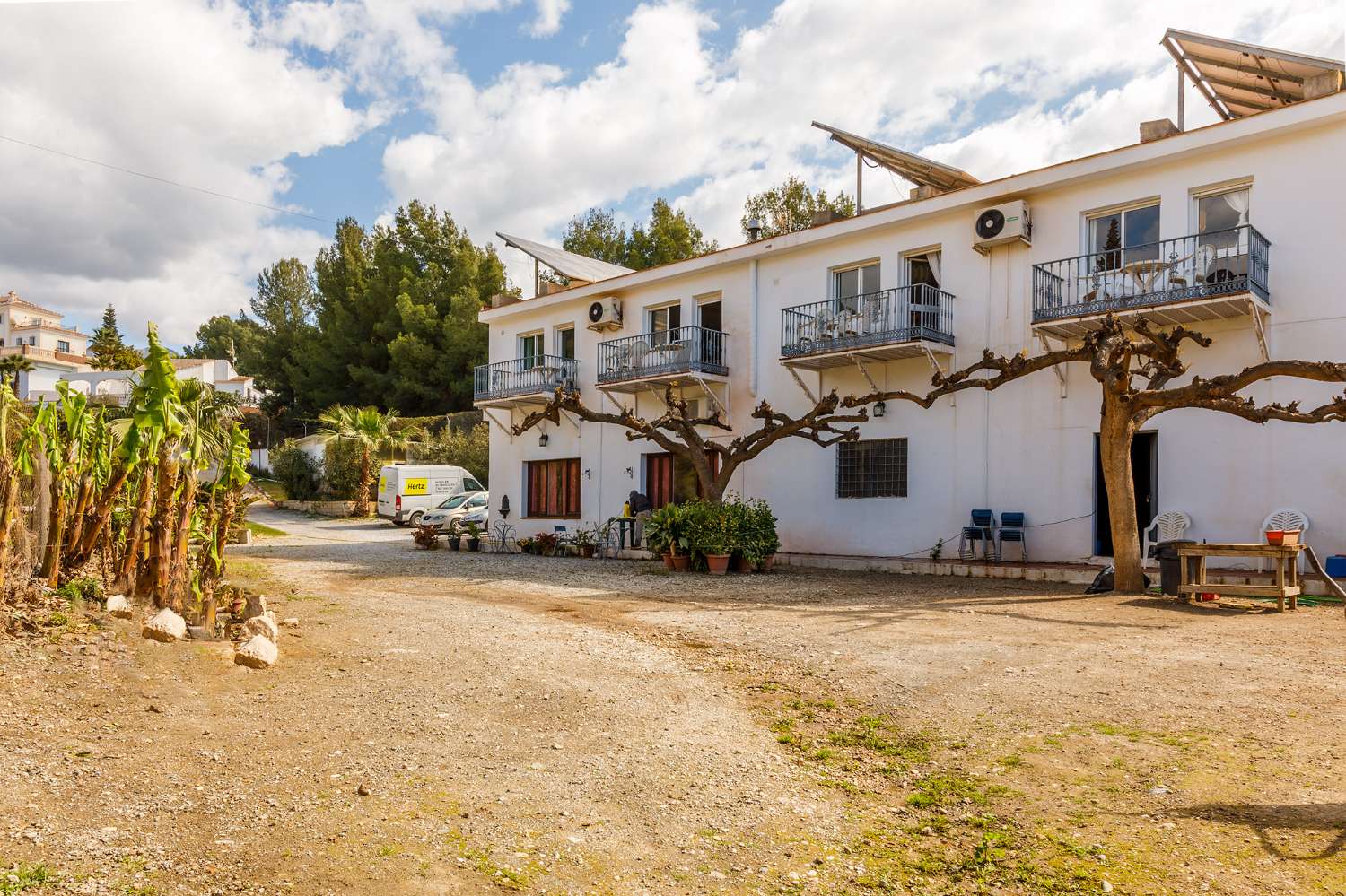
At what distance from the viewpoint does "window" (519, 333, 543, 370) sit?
84.3ft

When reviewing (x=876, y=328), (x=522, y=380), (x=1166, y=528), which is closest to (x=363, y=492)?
(x=522, y=380)

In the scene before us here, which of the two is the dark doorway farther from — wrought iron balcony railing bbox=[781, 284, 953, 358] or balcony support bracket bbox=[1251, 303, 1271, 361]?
wrought iron balcony railing bbox=[781, 284, 953, 358]

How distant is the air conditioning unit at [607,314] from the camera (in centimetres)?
2319

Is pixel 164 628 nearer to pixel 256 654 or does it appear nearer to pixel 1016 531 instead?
pixel 256 654

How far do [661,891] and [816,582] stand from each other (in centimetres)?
1154

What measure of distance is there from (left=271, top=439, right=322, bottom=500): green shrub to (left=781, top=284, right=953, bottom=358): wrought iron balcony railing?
2708cm

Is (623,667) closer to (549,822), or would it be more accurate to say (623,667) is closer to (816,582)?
(549,822)

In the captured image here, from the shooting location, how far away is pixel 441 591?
12961mm

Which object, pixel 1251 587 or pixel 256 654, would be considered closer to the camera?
pixel 256 654

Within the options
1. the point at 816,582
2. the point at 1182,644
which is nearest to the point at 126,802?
the point at 1182,644

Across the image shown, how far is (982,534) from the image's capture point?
1633cm

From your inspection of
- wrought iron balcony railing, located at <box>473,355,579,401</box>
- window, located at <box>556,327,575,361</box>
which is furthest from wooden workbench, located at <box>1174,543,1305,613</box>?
window, located at <box>556,327,575,361</box>

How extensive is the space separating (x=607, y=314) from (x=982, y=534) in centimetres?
1082

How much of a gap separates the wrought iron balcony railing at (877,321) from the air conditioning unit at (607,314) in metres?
5.61
